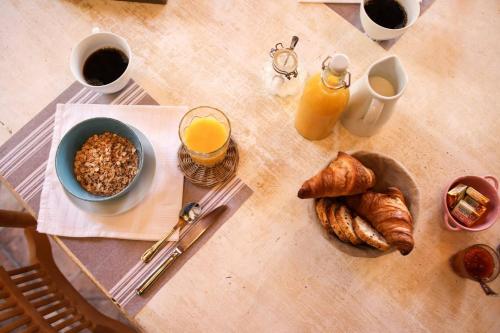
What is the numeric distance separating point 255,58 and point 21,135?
576 mm

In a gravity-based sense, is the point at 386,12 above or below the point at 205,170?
above

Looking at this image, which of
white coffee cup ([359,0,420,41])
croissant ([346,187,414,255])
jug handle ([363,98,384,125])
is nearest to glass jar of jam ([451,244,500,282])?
croissant ([346,187,414,255])

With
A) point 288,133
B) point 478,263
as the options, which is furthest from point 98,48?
point 478,263

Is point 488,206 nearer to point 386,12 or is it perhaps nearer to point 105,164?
point 386,12

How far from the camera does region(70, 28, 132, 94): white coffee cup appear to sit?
85 cm

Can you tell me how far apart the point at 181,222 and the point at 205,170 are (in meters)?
0.12

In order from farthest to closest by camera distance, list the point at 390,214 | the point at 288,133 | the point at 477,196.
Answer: the point at 288,133, the point at 477,196, the point at 390,214

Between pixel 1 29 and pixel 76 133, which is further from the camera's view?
pixel 1 29

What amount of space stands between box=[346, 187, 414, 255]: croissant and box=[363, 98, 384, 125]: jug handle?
0.15 metres

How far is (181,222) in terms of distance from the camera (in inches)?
32.6

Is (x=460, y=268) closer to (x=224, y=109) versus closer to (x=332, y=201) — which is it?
(x=332, y=201)

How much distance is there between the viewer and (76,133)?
31.8 inches

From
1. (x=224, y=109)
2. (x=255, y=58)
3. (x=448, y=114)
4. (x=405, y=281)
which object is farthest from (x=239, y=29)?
(x=405, y=281)

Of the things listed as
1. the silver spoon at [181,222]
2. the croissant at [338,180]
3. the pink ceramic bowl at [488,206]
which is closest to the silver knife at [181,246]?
the silver spoon at [181,222]
